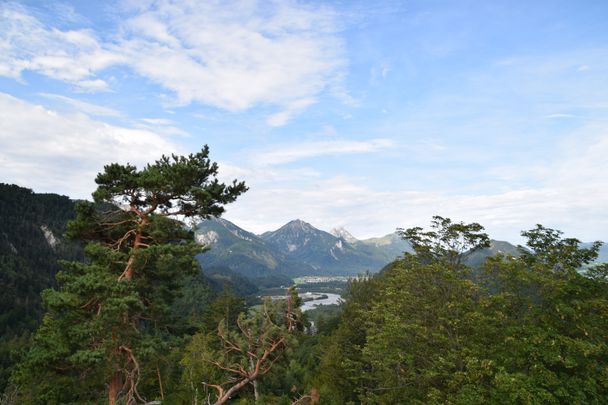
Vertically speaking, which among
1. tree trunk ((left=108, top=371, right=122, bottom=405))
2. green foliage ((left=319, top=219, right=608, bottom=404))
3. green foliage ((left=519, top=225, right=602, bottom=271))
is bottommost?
tree trunk ((left=108, top=371, right=122, bottom=405))

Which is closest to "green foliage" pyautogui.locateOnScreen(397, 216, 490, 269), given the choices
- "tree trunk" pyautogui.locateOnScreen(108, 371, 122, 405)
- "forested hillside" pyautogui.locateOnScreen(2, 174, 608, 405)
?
"forested hillside" pyautogui.locateOnScreen(2, 174, 608, 405)

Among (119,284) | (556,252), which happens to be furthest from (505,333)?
(119,284)

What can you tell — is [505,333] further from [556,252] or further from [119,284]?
[119,284]

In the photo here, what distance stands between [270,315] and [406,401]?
14.4 meters

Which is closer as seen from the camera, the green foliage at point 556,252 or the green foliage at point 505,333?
the green foliage at point 505,333

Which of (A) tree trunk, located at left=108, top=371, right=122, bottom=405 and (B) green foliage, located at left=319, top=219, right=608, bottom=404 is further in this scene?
(A) tree trunk, located at left=108, top=371, right=122, bottom=405

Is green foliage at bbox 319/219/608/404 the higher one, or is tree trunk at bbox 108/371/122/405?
green foliage at bbox 319/219/608/404

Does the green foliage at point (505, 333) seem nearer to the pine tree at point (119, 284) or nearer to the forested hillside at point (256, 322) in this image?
the forested hillside at point (256, 322)

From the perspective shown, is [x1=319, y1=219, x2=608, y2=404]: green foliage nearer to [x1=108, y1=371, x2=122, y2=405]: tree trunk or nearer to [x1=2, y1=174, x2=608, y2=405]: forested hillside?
[x1=2, y1=174, x2=608, y2=405]: forested hillside

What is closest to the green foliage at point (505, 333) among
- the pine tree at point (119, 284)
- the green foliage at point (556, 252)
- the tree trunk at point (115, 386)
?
the green foliage at point (556, 252)

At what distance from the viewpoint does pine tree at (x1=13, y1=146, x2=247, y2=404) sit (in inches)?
693

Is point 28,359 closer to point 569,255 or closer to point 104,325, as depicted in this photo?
point 104,325

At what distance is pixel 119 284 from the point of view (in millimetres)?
17984

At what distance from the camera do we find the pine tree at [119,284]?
693 inches
